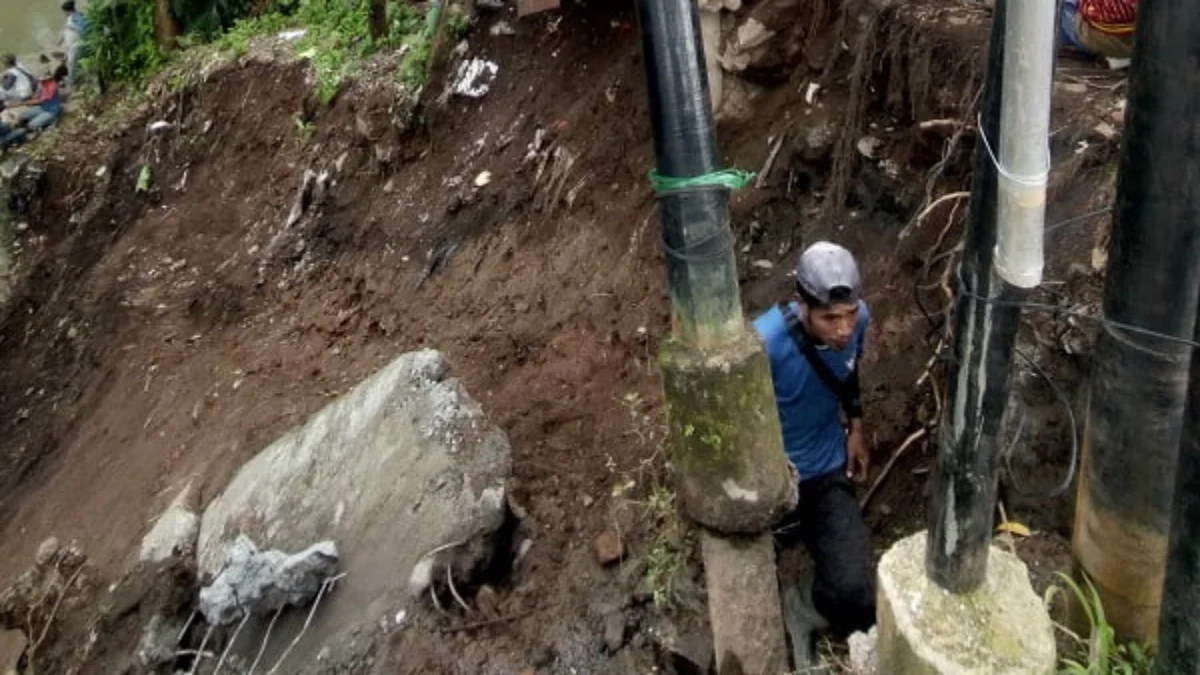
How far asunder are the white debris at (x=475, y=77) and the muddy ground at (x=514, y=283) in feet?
0.39

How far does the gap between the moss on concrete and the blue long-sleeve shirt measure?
21.9 inches

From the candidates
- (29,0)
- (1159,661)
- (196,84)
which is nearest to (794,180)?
(1159,661)

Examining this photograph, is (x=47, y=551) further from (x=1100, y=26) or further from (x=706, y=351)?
(x=1100, y=26)

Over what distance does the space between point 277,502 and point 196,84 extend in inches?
258

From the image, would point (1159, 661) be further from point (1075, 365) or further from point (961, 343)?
point (1075, 365)

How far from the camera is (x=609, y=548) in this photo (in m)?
4.52

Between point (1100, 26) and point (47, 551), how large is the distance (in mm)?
6242

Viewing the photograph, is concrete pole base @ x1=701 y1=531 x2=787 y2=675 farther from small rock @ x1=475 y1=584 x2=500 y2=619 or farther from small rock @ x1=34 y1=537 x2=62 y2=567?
small rock @ x1=34 y1=537 x2=62 y2=567

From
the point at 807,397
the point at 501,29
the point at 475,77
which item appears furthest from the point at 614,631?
the point at 501,29

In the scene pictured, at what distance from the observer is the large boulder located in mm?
4762

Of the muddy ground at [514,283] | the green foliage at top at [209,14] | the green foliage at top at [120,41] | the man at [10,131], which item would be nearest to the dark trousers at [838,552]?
the muddy ground at [514,283]

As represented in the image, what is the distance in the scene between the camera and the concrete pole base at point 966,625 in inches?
95.6

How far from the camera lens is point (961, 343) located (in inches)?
85.2

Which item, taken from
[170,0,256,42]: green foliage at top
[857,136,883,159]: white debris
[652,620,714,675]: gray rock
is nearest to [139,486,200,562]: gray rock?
[652,620,714,675]: gray rock
